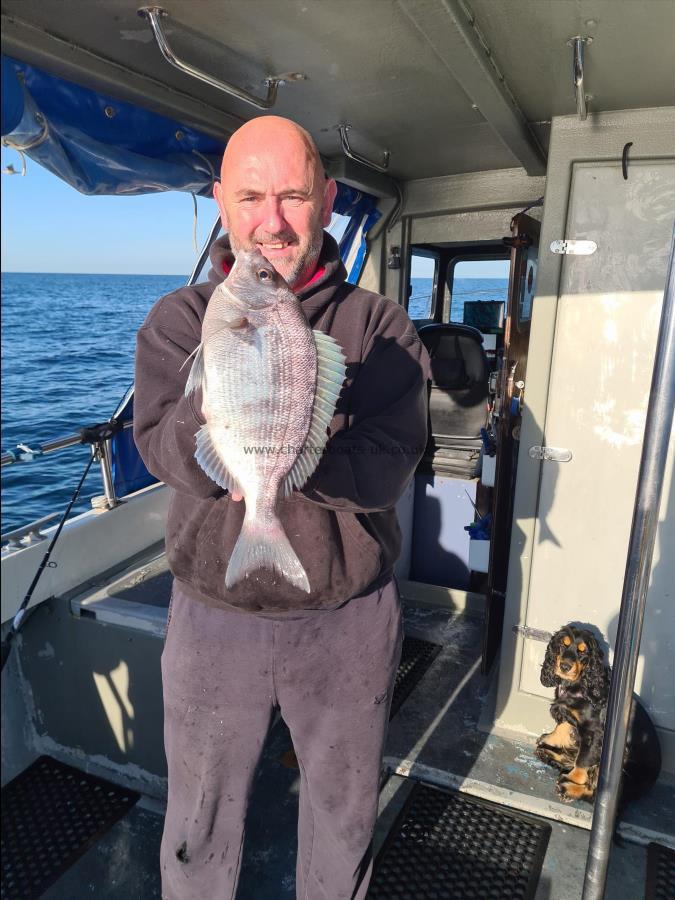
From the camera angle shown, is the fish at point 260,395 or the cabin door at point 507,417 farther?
the cabin door at point 507,417

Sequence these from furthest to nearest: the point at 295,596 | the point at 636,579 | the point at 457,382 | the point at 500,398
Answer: the point at 457,382 → the point at 500,398 → the point at 295,596 → the point at 636,579

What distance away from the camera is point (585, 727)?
3.30 metres

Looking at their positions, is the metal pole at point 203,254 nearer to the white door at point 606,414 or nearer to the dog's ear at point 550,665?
the white door at point 606,414

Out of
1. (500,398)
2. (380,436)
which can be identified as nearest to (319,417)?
(380,436)

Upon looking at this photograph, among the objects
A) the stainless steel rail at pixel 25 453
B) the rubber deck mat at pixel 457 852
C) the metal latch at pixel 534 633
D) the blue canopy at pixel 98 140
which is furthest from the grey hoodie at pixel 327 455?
the metal latch at pixel 534 633

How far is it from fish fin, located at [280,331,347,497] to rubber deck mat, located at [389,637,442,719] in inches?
109

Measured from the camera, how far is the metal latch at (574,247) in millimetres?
3361

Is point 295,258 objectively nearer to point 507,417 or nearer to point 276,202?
point 276,202

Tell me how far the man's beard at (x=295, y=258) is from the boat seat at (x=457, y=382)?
4067 mm

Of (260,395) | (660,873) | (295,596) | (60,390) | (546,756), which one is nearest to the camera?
(260,395)

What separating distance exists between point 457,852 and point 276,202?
2972 mm

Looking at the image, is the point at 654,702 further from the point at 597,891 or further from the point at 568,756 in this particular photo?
the point at 597,891

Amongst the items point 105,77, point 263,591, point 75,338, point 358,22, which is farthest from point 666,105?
point 75,338

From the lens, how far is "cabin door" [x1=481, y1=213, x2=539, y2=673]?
409cm
